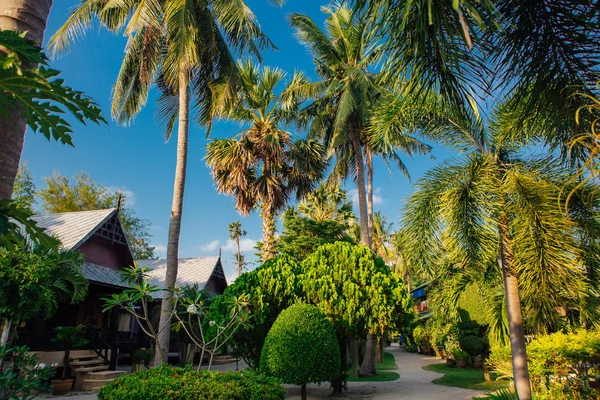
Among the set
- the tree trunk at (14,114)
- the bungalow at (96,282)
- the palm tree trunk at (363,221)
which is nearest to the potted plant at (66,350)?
the bungalow at (96,282)

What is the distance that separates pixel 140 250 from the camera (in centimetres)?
3947

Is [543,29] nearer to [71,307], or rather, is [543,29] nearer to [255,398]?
[255,398]

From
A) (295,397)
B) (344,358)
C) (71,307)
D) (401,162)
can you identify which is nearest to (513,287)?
(344,358)

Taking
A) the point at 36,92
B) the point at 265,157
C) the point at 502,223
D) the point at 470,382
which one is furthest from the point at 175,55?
the point at 470,382

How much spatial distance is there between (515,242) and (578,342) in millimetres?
2450

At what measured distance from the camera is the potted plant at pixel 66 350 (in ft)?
39.9

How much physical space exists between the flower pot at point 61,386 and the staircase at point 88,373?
0.82m

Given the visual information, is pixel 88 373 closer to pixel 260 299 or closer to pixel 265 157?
pixel 260 299

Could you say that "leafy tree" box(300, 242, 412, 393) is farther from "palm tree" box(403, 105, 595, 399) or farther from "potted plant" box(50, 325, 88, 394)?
"potted plant" box(50, 325, 88, 394)

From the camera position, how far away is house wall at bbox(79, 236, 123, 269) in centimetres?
1686

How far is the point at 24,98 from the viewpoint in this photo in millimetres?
1391

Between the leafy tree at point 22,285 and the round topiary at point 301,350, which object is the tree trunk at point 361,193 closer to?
the round topiary at point 301,350

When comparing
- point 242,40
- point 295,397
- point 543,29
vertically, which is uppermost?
point 242,40

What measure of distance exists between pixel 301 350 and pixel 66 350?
27.3ft
